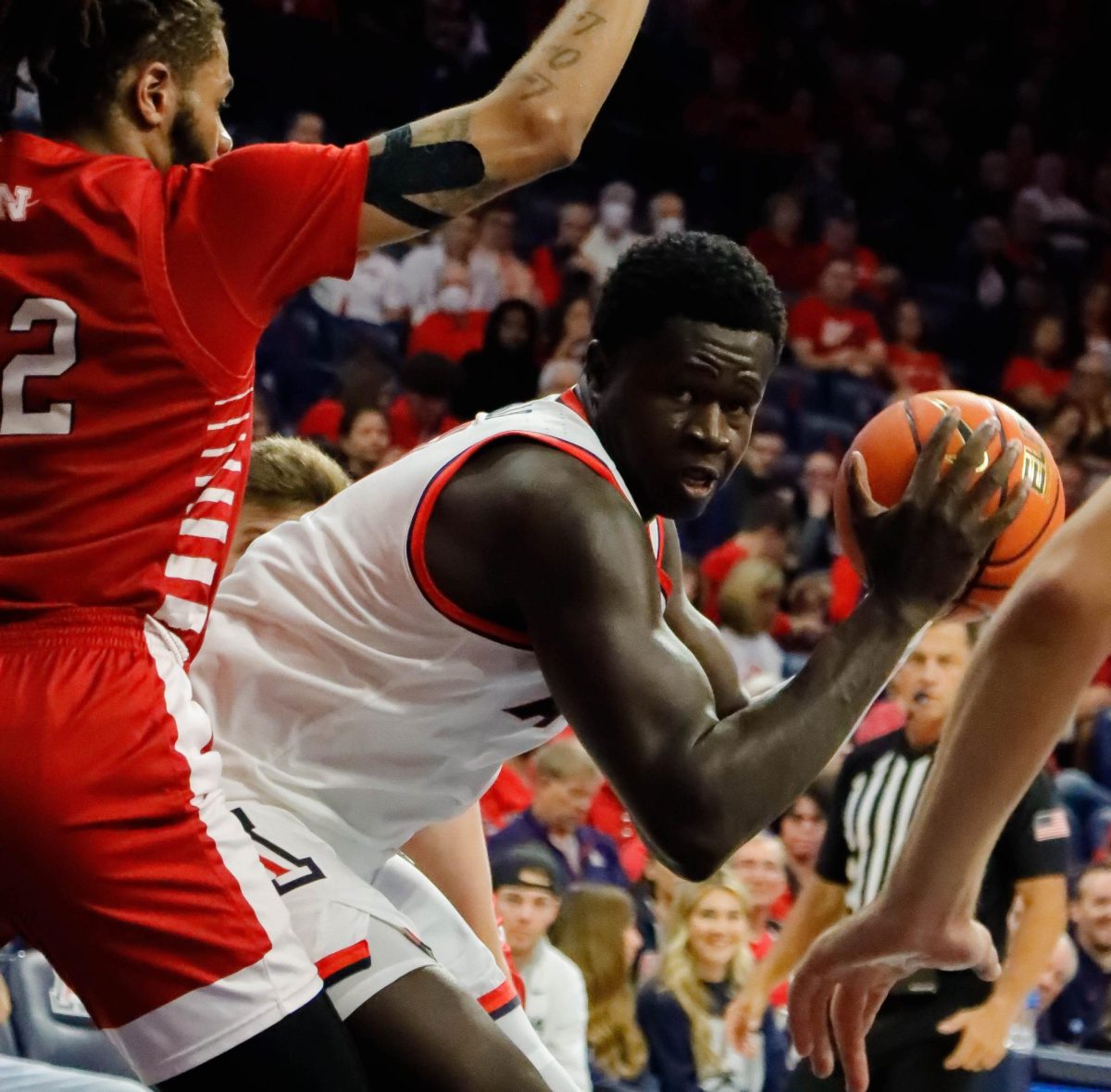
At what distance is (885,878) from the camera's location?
15.0 feet

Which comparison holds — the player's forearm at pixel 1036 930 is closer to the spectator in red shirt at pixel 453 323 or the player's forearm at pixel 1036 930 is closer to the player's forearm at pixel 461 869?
the player's forearm at pixel 461 869

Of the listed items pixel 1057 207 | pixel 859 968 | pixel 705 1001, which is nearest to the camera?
pixel 859 968

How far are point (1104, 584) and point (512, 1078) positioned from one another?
123cm

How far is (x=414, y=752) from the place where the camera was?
2711 mm

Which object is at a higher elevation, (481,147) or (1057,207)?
(481,147)

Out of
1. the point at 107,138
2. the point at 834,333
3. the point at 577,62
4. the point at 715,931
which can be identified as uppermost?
the point at 577,62

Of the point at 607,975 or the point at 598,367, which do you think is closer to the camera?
the point at 598,367

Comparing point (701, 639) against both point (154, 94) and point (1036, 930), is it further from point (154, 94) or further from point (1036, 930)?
point (1036, 930)

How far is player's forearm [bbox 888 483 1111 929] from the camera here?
1542mm

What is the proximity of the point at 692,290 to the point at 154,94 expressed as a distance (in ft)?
2.65

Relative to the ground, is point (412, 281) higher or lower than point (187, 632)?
lower

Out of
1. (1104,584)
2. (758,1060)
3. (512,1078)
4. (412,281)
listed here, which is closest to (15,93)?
(512,1078)

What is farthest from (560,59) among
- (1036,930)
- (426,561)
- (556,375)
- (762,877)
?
(556,375)

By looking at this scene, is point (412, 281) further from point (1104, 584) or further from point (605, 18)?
point (1104, 584)
